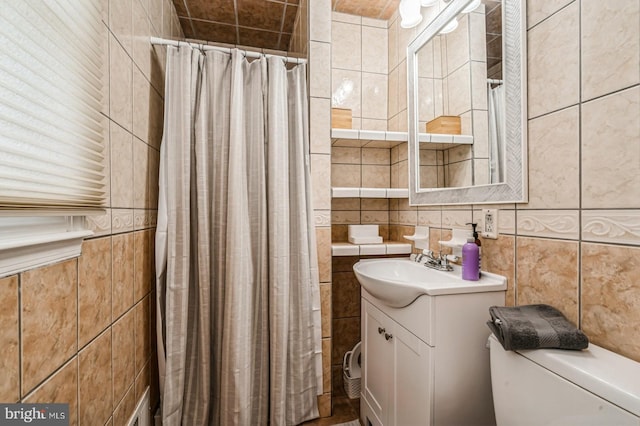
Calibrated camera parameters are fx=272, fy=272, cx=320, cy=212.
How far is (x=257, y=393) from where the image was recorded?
140 centimetres

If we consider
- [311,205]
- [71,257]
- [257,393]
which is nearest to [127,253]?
[71,257]

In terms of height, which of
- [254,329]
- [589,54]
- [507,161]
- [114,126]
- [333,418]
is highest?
[589,54]

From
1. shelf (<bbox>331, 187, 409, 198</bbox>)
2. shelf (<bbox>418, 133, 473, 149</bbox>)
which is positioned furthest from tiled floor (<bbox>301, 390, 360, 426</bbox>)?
shelf (<bbox>418, 133, 473, 149</bbox>)

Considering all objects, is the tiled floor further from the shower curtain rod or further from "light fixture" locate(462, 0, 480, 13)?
"light fixture" locate(462, 0, 480, 13)

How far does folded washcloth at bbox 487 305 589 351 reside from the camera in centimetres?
72

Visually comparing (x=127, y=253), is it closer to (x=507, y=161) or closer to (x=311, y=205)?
(x=311, y=205)

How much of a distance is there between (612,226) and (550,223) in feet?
0.53

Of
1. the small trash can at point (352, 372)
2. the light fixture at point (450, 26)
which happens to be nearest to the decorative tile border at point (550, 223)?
the light fixture at point (450, 26)

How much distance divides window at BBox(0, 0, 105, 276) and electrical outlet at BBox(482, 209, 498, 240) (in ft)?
4.41

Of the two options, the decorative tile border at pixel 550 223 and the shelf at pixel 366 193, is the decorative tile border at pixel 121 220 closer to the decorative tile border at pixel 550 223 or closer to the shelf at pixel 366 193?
the shelf at pixel 366 193

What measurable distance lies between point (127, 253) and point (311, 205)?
84cm

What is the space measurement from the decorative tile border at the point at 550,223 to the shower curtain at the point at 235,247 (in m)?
0.92

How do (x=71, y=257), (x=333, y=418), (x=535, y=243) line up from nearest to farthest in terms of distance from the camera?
(x=71, y=257) < (x=535, y=243) < (x=333, y=418)

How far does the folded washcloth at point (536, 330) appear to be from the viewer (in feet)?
2.36
